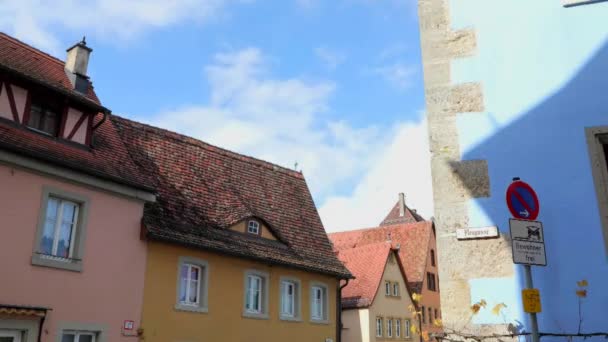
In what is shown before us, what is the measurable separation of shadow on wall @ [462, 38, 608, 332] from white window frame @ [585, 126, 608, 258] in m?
0.03

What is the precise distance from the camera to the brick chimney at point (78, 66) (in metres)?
16.9

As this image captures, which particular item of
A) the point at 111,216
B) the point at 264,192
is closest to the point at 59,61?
the point at 111,216

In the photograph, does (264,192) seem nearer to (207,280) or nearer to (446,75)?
(207,280)

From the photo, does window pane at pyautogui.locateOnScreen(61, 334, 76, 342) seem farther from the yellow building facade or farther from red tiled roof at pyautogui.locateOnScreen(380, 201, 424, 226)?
red tiled roof at pyautogui.locateOnScreen(380, 201, 424, 226)

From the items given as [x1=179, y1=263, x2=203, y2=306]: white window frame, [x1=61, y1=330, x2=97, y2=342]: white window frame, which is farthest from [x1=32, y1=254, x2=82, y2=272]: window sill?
[x1=179, y1=263, x2=203, y2=306]: white window frame

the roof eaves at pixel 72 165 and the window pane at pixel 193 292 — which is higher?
the roof eaves at pixel 72 165

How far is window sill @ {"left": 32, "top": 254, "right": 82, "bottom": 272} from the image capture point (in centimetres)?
1280

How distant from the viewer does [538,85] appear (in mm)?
3803

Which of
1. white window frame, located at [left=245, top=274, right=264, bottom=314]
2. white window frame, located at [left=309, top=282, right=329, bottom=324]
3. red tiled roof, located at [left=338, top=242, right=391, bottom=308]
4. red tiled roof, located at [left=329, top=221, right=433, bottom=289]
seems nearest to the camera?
white window frame, located at [left=245, top=274, right=264, bottom=314]

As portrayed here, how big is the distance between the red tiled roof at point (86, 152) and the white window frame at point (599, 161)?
472 inches

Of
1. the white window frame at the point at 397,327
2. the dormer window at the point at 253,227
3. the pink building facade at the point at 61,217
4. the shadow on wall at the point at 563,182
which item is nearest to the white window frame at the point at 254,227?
the dormer window at the point at 253,227

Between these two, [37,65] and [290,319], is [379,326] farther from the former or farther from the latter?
[37,65]

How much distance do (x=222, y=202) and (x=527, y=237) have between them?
17.4 m

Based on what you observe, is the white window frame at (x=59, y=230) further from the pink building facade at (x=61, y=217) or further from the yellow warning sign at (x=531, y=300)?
the yellow warning sign at (x=531, y=300)
